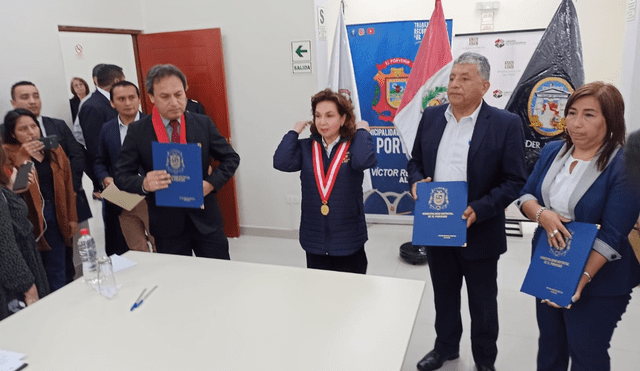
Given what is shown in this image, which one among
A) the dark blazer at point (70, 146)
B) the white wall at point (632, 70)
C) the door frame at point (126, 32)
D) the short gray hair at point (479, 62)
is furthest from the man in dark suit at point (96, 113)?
the white wall at point (632, 70)

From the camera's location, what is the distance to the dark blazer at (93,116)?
378 centimetres

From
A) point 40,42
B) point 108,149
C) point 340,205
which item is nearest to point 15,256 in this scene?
point 108,149

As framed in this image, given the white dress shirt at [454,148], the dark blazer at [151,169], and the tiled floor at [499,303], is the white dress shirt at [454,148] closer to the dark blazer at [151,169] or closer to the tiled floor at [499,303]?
the tiled floor at [499,303]

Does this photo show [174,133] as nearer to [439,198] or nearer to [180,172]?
[180,172]

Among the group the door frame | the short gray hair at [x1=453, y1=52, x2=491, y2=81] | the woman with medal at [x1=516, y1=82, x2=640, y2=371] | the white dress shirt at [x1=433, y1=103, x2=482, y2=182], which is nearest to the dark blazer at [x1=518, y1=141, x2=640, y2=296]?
the woman with medal at [x1=516, y1=82, x2=640, y2=371]

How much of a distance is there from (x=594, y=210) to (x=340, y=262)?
1260 millimetres

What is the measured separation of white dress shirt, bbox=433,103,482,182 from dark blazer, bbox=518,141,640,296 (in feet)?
1.83

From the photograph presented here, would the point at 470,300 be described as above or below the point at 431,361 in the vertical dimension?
above

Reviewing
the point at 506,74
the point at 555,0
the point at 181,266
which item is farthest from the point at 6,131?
the point at 555,0

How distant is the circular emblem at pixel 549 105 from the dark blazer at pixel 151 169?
2939 mm

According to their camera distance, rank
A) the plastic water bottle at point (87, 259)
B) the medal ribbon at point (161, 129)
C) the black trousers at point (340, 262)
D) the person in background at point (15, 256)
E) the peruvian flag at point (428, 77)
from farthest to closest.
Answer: the peruvian flag at point (428, 77), the medal ribbon at point (161, 129), the black trousers at point (340, 262), the plastic water bottle at point (87, 259), the person in background at point (15, 256)

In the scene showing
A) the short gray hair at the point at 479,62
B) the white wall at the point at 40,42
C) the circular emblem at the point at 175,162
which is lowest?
the circular emblem at the point at 175,162

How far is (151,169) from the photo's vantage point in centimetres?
270

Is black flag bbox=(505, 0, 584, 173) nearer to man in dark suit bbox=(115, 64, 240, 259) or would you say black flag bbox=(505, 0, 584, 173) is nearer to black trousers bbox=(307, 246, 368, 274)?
black trousers bbox=(307, 246, 368, 274)
